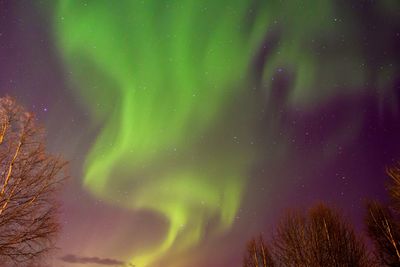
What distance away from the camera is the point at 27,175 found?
9.83 m

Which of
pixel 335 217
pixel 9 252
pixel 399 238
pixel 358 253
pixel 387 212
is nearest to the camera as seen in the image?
pixel 9 252

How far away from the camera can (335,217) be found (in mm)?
29016

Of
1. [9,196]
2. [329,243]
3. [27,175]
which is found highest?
[329,243]

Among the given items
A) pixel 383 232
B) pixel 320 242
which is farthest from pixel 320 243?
pixel 383 232

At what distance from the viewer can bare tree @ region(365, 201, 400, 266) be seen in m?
33.8

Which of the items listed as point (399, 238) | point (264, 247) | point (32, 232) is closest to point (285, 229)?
point (264, 247)

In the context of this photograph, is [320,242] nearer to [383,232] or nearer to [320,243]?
[320,243]

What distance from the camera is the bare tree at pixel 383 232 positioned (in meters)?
33.8

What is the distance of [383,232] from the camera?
112 feet

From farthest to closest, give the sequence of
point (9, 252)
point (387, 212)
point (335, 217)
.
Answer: point (387, 212) → point (335, 217) → point (9, 252)

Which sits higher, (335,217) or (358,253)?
(335,217)

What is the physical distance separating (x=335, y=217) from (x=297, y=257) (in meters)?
4.99

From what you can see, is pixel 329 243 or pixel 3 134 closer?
pixel 3 134

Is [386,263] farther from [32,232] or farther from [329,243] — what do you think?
[32,232]
